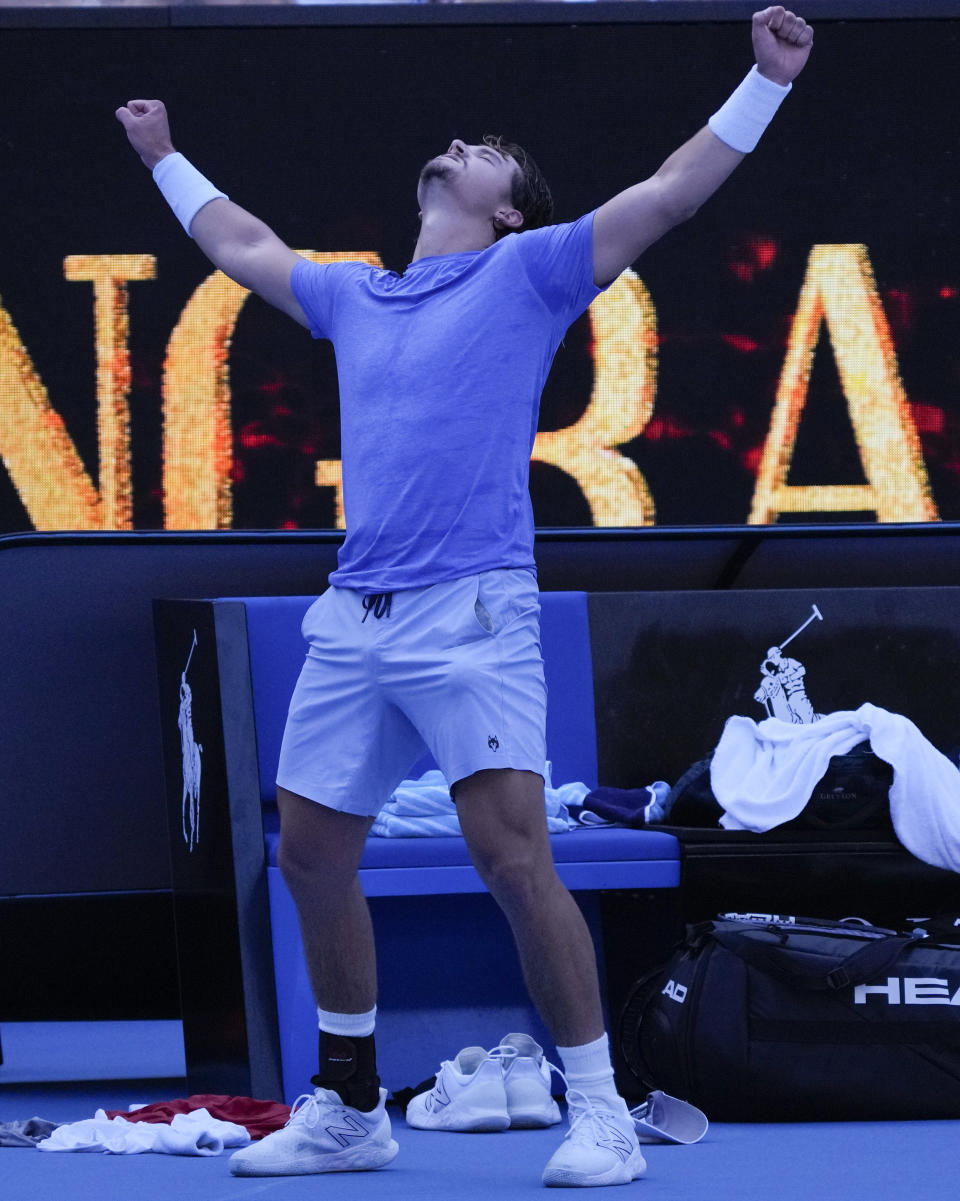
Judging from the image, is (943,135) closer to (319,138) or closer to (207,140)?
(319,138)

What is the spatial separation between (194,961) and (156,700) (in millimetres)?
609

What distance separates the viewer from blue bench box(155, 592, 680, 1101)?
3131 millimetres

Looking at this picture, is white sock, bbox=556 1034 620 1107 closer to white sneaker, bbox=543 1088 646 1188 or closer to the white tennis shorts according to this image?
white sneaker, bbox=543 1088 646 1188

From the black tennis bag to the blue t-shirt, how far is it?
3.05 ft

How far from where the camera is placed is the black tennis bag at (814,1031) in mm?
2957

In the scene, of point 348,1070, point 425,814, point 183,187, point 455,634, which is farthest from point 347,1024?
point 183,187

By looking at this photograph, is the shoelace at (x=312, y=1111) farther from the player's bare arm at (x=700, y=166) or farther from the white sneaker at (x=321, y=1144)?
the player's bare arm at (x=700, y=166)

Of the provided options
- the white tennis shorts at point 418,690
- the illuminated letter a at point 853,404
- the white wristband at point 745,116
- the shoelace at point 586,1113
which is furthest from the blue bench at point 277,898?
the illuminated letter a at point 853,404

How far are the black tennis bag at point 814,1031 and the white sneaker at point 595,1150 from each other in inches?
23.6

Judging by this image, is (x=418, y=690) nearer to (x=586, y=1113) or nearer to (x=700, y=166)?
(x=586, y=1113)

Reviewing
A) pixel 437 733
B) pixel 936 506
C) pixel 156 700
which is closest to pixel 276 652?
pixel 156 700

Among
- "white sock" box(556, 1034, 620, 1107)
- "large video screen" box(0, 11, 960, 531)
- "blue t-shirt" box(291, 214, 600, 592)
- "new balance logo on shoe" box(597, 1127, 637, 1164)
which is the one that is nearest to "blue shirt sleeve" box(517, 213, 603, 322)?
"blue t-shirt" box(291, 214, 600, 592)

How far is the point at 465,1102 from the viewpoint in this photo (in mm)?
2941

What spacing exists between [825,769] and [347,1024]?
1202 mm
